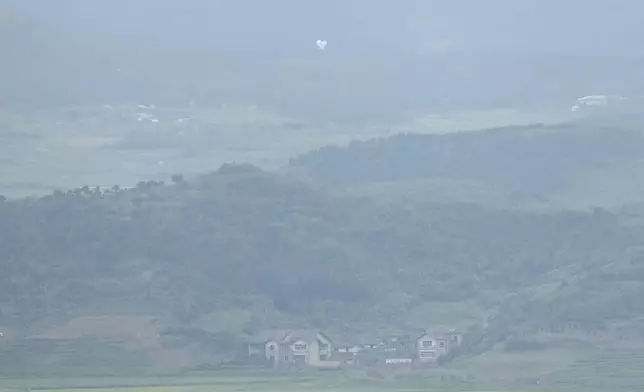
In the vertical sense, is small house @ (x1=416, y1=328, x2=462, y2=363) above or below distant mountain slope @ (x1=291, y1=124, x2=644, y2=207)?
below

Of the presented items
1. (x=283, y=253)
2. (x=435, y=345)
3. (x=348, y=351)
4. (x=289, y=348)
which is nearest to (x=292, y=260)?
(x=283, y=253)

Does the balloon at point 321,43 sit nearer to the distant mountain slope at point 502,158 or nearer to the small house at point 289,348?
the distant mountain slope at point 502,158

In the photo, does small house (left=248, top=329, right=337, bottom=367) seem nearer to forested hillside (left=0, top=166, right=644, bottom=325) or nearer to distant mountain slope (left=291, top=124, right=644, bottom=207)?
forested hillside (left=0, top=166, right=644, bottom=325)

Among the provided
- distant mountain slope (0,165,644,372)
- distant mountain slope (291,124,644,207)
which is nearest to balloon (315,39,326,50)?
distant mountain slope (291,124,644,207)

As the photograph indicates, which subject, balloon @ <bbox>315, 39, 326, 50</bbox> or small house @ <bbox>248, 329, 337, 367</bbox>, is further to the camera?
balloon @ <bbox>315, 39, 326, 50</bbox>

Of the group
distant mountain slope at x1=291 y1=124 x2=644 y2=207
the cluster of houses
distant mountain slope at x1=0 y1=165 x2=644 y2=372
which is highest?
distant mountain slope at x1=291 y1=124 x2=644 y2=207

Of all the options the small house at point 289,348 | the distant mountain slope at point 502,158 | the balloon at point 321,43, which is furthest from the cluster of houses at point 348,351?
the balloon at point 321,43

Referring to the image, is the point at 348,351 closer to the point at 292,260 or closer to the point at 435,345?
the point at 435,345

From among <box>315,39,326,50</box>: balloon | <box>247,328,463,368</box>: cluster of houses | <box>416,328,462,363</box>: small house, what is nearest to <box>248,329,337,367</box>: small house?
<box>247,328,463,368</box>: cluster of houses

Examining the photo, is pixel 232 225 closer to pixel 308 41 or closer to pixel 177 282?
pixel 177 282
